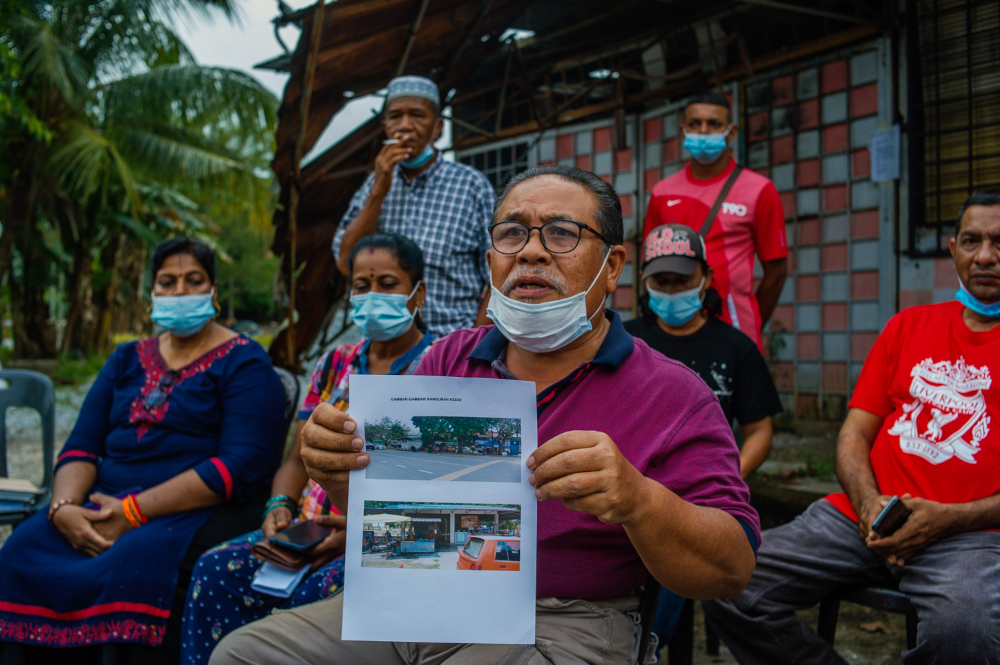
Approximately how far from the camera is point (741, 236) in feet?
11.6

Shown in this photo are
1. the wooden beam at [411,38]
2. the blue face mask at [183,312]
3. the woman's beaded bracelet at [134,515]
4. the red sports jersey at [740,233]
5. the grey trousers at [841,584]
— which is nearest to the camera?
the grey trousers at [841,584]

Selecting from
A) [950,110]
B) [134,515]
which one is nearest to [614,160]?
[950,110]

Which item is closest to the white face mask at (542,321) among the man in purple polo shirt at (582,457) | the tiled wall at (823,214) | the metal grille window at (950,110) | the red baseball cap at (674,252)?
the man in purple polo shirt at (582,457)

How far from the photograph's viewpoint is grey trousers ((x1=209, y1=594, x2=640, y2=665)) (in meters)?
1.53

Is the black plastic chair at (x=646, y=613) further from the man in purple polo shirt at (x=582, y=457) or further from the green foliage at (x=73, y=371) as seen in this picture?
the green foliage at (x=73, y=371)

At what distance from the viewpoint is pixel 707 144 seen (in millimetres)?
3594

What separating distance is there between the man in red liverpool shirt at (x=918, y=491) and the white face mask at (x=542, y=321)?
4.26ft

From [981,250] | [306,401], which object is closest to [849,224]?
[981,250]

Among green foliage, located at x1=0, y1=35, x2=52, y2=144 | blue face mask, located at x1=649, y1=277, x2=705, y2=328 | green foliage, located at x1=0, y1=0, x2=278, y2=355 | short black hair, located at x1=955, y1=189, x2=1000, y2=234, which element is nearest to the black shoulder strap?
blue face mask, located at x1=649, y1=277, x2=705, y2=328

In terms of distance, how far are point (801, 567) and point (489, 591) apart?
1.51 metres

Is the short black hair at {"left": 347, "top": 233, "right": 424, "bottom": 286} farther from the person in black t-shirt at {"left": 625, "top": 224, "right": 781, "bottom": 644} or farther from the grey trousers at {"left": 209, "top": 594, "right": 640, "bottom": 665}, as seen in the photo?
the grey trousers at {"left": 209, "top": 594, "right": 640, "bottom": 665}

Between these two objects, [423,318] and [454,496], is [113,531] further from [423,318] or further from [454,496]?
[454,496]

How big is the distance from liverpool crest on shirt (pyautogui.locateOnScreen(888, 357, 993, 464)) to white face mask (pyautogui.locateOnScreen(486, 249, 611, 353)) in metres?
1.37

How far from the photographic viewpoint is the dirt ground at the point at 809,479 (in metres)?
3.19
